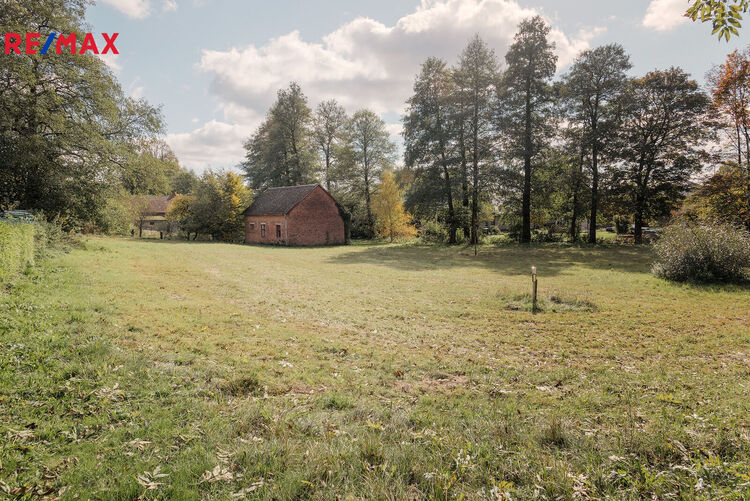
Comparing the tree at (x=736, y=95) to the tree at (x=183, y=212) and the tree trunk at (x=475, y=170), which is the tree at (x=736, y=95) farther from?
the tree at (x=183, y=212)

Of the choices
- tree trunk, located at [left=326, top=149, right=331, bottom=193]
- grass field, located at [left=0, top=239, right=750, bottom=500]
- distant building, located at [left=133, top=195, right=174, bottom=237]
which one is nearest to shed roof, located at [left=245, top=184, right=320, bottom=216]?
distant building, located at [left=133, top=195, right=174, bottom=237]

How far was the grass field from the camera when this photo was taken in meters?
2.87

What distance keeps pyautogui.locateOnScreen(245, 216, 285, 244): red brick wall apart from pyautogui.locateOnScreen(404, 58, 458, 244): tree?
1434cm

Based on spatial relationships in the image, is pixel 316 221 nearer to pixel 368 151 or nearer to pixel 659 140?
pixel 368 151

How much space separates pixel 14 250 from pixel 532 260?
22.2m

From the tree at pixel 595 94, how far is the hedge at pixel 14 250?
3328 centimetres

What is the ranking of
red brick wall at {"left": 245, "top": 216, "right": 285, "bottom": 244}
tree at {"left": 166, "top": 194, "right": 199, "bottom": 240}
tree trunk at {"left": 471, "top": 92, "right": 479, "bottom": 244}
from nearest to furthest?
1. tree trunk at {"left": 471, "top": 92, "right": 479, "bottom": 244}
2. red brick wall at {"left": 245, "top": 216, "right": 285, "bottom": 244}
3. tree at {"left": 166, "top": 194, "right": 199, "bottom": 240}

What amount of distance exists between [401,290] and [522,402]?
7678mm

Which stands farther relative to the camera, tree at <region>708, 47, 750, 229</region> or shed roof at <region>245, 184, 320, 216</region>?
shed roof at <region>245, 184, 320, 216</region>

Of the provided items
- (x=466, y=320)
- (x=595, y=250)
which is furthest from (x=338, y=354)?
(x=595, y=250)

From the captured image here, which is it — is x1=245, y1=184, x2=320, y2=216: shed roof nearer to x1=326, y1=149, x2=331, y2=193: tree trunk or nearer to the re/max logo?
x1=326, y1=149, x2=331, y2=193: tree trunk

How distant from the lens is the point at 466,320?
8.59m

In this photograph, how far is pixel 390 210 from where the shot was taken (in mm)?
37344

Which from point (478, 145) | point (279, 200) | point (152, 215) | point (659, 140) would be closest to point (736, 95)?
point (659, 140)
